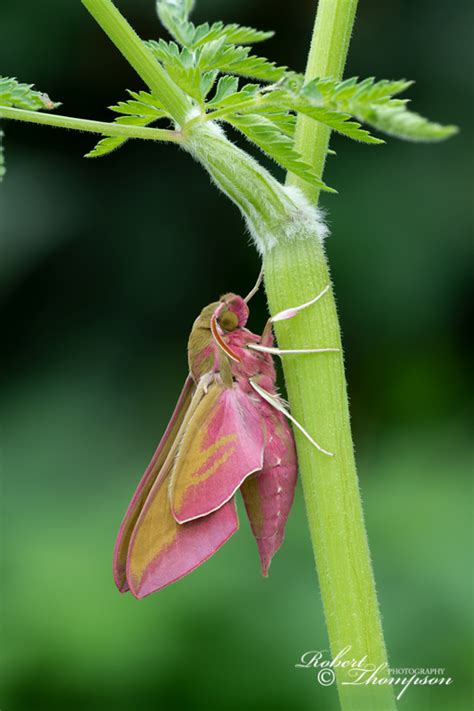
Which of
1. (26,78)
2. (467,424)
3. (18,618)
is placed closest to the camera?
(18,618)

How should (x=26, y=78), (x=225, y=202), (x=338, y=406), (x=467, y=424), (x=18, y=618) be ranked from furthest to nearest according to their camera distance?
(x=225, y=202) → (x=26, y=78) → (x=467, y=424) → (x=18, y=618) → (x=338, y=406)

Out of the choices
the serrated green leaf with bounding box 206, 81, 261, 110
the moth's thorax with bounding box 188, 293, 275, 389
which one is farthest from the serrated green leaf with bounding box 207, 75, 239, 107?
the moth's thorax with bounding box 188, 293, 275, 389

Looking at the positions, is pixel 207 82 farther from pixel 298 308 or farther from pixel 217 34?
pixel 298 308

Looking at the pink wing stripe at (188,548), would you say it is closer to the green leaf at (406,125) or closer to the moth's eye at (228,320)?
the moth's eye at (228,320)

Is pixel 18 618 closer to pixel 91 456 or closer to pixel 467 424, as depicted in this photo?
pixel 91 456

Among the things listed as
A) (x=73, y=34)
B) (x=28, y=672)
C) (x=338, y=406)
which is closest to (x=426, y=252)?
(x=73, y=34)

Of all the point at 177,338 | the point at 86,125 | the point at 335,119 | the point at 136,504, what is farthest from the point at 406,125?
the point at 177,338

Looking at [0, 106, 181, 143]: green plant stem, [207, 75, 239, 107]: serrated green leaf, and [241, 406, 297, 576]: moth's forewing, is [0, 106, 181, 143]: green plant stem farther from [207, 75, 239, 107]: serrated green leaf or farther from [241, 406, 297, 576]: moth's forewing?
[241, 406, 297, 576]: moth's forewing
